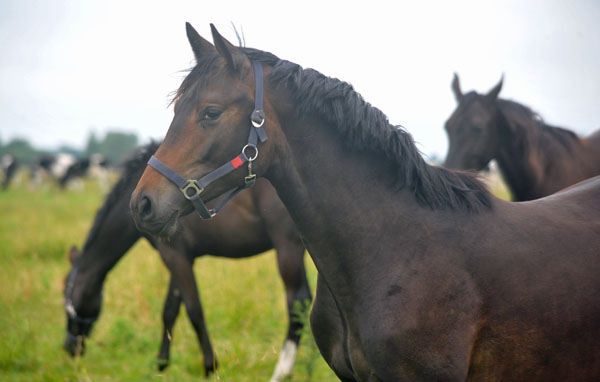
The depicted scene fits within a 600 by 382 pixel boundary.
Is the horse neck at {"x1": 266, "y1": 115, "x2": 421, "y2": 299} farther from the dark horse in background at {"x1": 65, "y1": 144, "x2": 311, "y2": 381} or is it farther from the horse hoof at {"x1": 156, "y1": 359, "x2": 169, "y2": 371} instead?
the horse hoof at {"x1": 156, "y1": 359, "x2": 169, "y2": 371}

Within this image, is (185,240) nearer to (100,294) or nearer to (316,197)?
(100,294)

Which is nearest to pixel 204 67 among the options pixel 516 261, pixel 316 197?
pixel 316 197

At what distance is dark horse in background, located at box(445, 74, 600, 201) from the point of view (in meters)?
5.14

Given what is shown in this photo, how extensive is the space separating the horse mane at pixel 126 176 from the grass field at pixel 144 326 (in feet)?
4.05

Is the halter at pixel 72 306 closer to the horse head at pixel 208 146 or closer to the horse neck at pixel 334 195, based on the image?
the horse head at pixel 208 146

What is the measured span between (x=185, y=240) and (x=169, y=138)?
2747 millimetres

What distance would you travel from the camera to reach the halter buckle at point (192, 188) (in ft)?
7.26

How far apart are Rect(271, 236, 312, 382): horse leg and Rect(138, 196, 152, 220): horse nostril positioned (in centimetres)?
262

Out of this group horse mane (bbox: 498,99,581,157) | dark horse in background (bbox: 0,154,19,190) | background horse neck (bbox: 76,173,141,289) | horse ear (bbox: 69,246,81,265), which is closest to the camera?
background horse neck (bbox: 76,173,141,289)

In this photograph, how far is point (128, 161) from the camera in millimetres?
4895

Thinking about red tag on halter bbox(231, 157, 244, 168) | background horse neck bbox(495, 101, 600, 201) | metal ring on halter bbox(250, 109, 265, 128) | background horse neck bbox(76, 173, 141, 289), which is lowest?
background horse neck bbox(76, 173, 141, 289)

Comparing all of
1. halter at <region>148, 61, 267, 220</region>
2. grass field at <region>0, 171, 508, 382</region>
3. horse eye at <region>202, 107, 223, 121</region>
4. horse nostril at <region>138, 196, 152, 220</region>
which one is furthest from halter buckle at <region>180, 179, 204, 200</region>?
grass field at <region>0, 171, 508, 382</region>

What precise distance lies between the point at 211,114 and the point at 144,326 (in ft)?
16.7

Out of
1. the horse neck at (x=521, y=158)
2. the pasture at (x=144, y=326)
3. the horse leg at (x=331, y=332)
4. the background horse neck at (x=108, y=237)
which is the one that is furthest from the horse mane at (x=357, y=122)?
the horse neck at (x=521, y=158)
